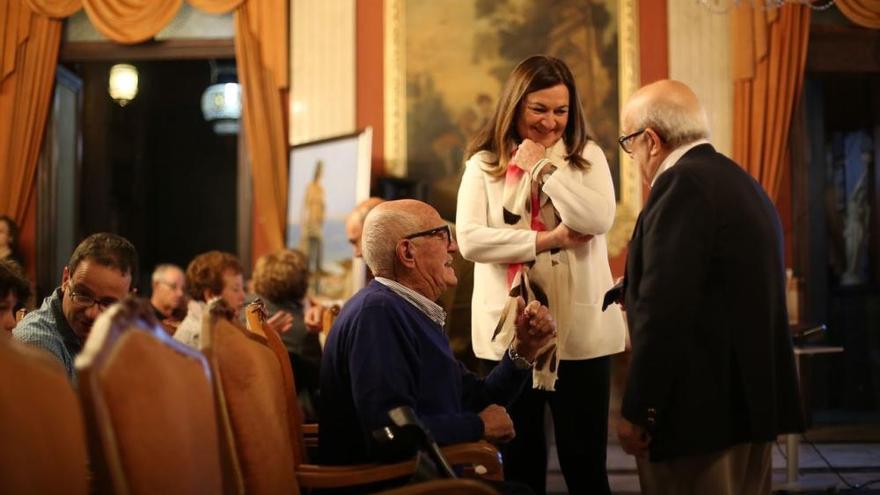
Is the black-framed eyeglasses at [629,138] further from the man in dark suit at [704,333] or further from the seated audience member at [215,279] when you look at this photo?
the seated audience member at [215,279]

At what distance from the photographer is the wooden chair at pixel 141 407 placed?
148 cm

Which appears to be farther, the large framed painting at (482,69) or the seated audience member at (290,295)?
the large framed painting at (482,69)

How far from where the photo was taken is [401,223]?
Answer: 8.73ft

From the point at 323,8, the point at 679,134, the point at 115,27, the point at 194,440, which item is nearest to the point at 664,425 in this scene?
the point at 679,134

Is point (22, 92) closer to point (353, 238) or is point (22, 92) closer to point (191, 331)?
point (353, 238)

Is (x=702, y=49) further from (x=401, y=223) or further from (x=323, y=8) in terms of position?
(x=401, y=223)

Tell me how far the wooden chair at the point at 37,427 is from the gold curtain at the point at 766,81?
6.71m

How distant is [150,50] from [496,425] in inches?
243

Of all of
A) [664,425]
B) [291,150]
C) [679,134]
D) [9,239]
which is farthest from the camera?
[291,150]

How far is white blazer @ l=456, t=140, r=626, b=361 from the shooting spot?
Result: 3.01 meters

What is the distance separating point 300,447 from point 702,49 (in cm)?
588

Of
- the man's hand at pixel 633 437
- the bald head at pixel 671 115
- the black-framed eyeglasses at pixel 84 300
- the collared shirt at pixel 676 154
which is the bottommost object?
the man's hand at pixel 633 437

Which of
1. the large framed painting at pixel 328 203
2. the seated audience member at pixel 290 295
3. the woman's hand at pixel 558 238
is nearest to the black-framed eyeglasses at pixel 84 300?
the woman's hand at pixel 558 238

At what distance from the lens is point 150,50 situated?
26.3 feet
